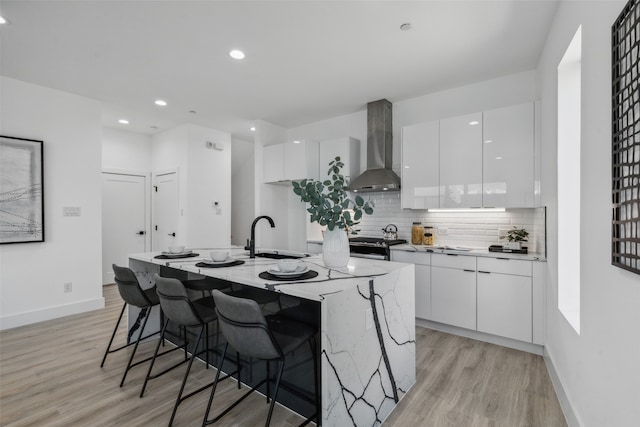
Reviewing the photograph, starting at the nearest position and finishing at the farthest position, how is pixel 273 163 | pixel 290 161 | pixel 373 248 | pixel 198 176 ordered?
1. pixel 373 248
2. pixel 290 161
3. pixel 273 163
4. pixel 198 176

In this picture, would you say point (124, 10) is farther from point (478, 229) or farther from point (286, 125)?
point (478, 229)

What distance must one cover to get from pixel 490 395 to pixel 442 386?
0.31m

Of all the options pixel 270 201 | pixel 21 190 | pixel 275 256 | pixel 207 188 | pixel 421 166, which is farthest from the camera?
pixel 207 188

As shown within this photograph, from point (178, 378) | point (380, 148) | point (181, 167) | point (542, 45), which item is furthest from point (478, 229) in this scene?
point (181, 167)

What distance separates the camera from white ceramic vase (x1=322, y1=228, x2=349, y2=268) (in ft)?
6.84

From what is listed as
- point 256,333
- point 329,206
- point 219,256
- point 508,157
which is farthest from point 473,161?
point 256,333

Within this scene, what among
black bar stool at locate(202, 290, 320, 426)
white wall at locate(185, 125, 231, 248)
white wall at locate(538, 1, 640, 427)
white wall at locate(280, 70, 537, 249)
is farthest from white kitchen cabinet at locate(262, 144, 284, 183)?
white wall at locate(538, 1, 640, 427)

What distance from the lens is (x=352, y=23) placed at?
8.04ft

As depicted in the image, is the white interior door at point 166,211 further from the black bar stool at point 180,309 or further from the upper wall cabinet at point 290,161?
the black bar stool at point 180,309

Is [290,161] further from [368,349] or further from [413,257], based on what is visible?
[368,349]

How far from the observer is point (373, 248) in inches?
146

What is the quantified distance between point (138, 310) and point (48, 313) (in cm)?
159

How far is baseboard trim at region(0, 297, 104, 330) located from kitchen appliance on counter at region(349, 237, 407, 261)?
3.46 meters

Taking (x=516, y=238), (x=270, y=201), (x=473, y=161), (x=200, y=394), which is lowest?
(x=200, y=394)
